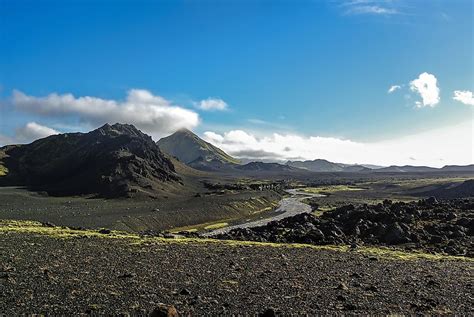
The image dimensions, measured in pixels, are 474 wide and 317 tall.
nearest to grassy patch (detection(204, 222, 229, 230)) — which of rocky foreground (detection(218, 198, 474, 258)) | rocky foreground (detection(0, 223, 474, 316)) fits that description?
rocky foreground (detection(218, 198, 474, 258))

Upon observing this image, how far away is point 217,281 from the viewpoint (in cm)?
2870

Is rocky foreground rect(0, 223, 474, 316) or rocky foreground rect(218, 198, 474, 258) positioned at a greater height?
rocky foreground rect(0, 223, 474, 316)

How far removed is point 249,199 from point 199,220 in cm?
4146

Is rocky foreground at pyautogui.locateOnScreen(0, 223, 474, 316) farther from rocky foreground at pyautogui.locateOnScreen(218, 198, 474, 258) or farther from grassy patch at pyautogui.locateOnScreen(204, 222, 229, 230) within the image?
grassy patch at pyautogui.locateOnScreen(204, 222, 229, 230)

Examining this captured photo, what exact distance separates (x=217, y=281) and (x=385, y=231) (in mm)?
43288

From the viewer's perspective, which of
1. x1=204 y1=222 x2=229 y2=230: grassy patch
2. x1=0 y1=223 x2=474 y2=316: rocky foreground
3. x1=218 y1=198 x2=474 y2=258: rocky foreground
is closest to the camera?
x1=0 y1=223 x2=474 y2=316: rocky foreground

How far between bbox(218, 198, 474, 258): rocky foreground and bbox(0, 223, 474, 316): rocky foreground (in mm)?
12263

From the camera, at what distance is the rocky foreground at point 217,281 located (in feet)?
73.4

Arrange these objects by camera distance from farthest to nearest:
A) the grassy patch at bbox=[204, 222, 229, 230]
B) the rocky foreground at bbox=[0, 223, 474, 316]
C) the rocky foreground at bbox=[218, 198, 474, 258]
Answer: the grassy patch at bbox=[204, 222, 229, 230] → the rocky foreground at bbox=[218, 198, 474, 258] → the rocky foreground at bbox=[0, 223, 474, 316]

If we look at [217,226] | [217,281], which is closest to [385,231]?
[217,281]

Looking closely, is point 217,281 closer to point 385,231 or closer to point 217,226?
point 385,231

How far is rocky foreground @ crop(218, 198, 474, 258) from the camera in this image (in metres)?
58.4

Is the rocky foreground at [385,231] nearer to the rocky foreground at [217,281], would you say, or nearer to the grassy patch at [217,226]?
the rocky foreground at [217,281]

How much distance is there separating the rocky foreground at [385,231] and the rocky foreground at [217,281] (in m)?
12.3
